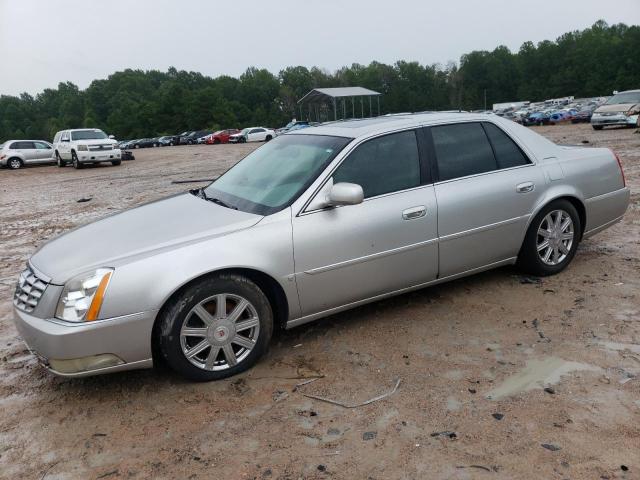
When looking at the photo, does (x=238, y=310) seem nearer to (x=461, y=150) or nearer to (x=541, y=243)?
(x=461, y=150)

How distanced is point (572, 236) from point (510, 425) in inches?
108

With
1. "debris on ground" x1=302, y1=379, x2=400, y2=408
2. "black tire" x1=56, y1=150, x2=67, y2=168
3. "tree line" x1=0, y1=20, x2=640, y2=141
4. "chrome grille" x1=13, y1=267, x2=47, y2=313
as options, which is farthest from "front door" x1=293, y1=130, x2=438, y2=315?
"tree line" x1=0, y1=20, x2=640, y2=141

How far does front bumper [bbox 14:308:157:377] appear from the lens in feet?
10.3

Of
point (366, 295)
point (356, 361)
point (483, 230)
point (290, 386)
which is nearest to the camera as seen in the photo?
point (290, 386)

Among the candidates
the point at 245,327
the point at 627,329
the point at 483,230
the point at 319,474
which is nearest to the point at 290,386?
the point at 245,327

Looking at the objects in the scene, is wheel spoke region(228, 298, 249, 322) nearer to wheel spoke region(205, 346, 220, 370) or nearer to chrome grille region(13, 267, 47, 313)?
wheel spoke region(205, 346, 220, 370)

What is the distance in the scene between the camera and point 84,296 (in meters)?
3.20

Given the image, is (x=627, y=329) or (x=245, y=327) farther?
(x=627, y=329)

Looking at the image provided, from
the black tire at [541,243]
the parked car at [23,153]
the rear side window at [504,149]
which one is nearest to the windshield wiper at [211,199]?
the rear side window at [504,149]

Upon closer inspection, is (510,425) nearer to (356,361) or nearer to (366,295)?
(356,361)

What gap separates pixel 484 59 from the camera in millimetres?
135500

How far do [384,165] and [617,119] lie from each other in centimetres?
2171

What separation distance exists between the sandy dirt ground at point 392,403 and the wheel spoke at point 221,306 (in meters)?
0.45

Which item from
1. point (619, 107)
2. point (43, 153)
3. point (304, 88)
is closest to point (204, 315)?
point (619, 107)
